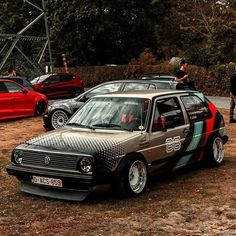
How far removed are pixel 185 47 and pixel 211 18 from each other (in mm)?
5375

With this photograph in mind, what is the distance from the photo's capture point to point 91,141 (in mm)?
7543

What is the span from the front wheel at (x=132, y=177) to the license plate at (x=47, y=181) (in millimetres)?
796

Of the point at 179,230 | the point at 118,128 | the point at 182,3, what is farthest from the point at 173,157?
the point at 182,3

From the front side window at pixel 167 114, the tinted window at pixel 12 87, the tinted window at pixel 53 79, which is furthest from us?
the tinted window at pixel 53 79

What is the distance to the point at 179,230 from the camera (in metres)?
Answer: 6.23

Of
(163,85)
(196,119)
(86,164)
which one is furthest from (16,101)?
(86,164)

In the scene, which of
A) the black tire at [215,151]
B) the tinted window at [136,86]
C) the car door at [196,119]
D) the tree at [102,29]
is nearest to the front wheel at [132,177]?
the car door at [196,119]

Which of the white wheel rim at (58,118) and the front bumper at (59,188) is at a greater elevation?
the front bumper at (59,188)

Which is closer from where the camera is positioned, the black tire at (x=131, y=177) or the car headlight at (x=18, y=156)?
the black tire at (x=131, y=177)

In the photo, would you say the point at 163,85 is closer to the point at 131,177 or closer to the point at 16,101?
the point at 16,101

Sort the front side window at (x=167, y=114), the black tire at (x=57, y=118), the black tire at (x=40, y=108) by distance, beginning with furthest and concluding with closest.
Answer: the black tire at (x=40, y=108), the black tire at (x=57, y=118), the front side window at (x=167, y=114)

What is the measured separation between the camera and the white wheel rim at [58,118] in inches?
589

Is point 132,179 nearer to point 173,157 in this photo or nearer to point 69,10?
point 173,157

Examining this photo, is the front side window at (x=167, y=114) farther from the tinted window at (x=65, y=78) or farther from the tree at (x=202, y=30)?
the tree at (x=202, y=30)
